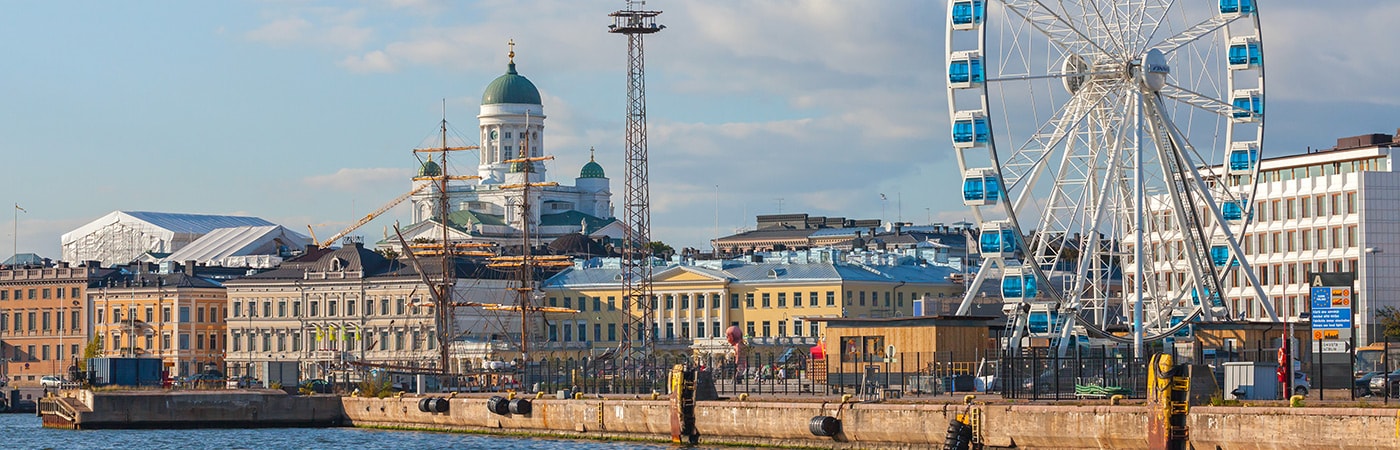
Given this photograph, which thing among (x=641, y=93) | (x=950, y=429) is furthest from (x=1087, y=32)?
(x=641, y=93)

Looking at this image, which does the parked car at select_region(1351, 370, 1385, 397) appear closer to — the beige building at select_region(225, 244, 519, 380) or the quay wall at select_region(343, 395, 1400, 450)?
the quay wall at select_region(343, 395, 1400, 450)

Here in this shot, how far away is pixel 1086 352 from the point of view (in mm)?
85625

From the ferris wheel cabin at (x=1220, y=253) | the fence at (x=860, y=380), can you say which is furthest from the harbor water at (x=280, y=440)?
the ferris wheel cabin at (x=1220, y=253)

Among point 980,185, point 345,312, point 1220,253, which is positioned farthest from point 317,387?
point 345,312

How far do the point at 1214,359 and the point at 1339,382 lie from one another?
9204 mm

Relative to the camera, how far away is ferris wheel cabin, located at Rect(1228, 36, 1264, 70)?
295 ft

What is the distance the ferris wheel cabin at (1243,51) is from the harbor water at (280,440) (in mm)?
28907

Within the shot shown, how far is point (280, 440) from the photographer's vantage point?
285 ft

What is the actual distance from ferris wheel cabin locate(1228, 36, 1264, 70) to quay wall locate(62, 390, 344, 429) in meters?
38.7

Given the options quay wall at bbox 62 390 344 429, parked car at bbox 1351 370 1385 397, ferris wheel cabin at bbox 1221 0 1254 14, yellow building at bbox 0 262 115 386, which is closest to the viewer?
parked car at bbox 1351 370 1385 397

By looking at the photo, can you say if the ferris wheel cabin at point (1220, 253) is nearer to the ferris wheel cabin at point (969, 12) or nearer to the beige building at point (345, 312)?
the ferris wheel cabin at point (969, 12)

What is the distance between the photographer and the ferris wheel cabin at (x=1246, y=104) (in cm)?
9150

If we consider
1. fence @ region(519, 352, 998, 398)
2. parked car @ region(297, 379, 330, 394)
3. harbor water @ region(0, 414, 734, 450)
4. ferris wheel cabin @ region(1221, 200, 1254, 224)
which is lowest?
harbor water @ region(0, 414, 734, 450)

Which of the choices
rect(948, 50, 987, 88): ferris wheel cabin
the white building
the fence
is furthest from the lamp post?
rect(948, 50, 987, 88): ferris wheel cabin
